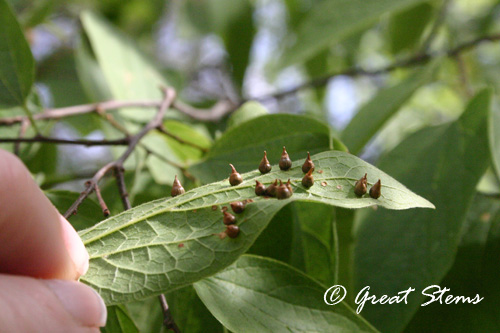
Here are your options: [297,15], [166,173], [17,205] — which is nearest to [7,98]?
[166,173]

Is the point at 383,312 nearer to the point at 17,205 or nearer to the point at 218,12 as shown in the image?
the point at 17,205

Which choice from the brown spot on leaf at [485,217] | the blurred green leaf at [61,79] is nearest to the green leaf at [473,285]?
the brown spot on leaf at [485,217]

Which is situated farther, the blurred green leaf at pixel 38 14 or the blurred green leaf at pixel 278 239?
the blurred green leaf at pixel 38 14

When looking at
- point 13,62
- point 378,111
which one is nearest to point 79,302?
point 13,62

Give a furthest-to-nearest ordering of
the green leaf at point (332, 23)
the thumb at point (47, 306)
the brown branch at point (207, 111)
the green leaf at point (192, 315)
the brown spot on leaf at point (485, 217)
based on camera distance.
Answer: the brown branch at point (207, 111) < the green leaf at point (332, 23) < the brown spot on leaf at point (485, 217) < the green leaf at point (192, 315) < the thumb at point (47, 306)

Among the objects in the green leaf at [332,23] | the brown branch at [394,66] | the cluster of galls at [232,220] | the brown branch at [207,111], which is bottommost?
the brown branch at [207,111]

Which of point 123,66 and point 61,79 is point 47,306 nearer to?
point 123,66

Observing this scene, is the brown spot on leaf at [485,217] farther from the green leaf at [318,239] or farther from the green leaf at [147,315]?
the green leaf at [147,315]
